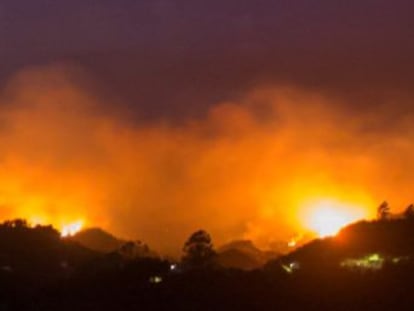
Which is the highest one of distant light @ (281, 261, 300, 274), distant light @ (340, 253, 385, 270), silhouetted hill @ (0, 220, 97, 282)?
silhouetted hill @ (0, 220, 97, 282)

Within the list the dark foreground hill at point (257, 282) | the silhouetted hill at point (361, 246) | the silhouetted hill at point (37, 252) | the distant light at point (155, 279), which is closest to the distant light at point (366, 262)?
the silhouetted hill at point (361, 246)

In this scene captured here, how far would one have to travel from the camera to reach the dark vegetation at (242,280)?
8094 cm

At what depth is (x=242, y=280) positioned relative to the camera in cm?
9131

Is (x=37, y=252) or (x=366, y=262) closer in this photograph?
(x=366, y=262)

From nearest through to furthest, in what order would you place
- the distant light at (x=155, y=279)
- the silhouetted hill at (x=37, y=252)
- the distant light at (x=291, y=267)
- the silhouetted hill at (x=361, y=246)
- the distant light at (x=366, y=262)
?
1. the distant light at (x=366, y=262)
2. the silhouetted hill at (x=361, y=246)
3. the distant light at (x=291, y=267)
4. the distant light at (x=155, y=279)
5. the silhouetted hill at (x=37, y=252)

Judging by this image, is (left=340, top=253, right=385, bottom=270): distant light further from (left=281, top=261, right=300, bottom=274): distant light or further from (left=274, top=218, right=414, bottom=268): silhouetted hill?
(left=281, top=261, right=300, bottom=274): distant light

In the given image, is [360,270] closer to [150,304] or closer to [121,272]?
[150,304]

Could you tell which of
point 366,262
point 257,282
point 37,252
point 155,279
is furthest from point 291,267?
point 37,252

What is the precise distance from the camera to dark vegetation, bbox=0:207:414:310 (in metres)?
80.9

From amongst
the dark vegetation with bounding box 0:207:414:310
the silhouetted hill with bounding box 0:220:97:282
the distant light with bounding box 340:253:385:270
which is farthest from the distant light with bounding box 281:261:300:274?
the silhouetted hill with bounding box 0:220:97:282

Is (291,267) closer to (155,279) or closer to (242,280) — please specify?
(242,280)

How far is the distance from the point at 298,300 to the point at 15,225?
7810 centimetres

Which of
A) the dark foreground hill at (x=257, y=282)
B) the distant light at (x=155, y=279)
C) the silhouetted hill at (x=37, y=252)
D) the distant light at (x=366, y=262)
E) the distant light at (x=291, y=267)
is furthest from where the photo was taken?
the silhouetted hill at (x=37, y=252)

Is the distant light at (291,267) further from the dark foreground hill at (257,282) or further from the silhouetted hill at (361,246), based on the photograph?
the silhouetted hill at (361,246)
